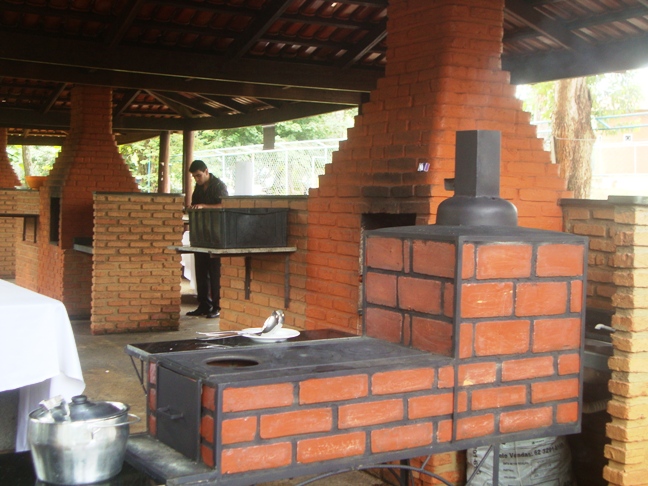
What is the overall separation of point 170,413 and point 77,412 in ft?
0.79

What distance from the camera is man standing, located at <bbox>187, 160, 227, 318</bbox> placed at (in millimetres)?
9055

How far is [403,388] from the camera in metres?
2.18

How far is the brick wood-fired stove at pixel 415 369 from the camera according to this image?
200cm

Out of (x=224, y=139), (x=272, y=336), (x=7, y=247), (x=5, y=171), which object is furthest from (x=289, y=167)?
(x=272, y=336)

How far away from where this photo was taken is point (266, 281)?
6141mm

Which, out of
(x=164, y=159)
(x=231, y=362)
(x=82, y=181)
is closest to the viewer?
(x=231, y=362)

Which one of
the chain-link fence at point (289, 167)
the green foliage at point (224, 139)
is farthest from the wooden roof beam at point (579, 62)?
the green foliage at point (224, 139)

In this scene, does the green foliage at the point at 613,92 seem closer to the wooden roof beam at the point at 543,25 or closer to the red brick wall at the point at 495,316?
the wooden roof beam at the point at 543,25

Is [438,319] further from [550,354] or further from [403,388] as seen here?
[550,354]

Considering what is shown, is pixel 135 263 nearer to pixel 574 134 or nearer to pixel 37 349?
pixel 37 349

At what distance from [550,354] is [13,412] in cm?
286

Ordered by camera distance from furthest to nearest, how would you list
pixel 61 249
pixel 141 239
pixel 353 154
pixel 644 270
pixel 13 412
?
pixel 61 249
pixel 141 239
pixel 353 154
pixel 13 412
pixel 644 270

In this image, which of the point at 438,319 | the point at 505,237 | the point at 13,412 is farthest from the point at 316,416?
the point at 13,412

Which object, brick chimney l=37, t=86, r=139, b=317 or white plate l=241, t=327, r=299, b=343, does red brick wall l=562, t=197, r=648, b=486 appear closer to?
white plate l=241, t=327, r=299, b=343
